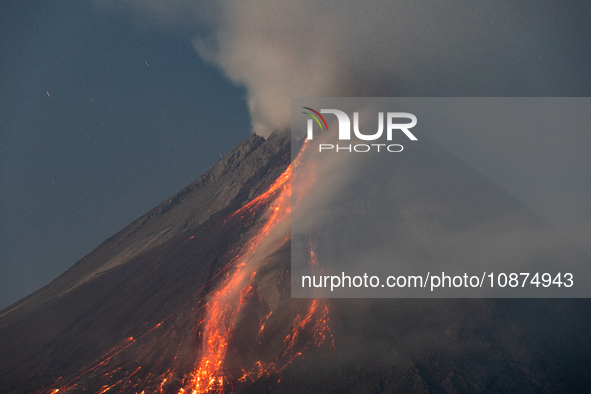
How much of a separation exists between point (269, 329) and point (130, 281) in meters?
21.5

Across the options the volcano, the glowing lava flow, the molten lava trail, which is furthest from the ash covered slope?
the glowing lava flow

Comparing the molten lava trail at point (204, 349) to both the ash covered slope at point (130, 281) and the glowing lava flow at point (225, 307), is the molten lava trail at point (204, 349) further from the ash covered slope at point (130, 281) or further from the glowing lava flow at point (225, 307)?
the ash covered slope at point (130, 281)

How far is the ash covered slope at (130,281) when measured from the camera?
1647 inches

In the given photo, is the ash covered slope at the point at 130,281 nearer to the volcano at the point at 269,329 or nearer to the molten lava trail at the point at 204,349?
the volcano at the point at 269,329

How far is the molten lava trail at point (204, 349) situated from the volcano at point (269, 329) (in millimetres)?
125

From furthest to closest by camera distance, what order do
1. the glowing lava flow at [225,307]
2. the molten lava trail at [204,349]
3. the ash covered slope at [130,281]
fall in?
the ash covered slope at [130,281]
the glowing lava flow at [225,307]
the molten lava trail at [204,349]

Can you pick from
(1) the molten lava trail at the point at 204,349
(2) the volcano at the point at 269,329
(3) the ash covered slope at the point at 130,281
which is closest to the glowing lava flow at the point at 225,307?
(1) the molten lava trail at the point at 204,349

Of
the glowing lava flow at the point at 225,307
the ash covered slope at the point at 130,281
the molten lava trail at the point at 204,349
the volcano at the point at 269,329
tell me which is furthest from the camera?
the ash covered slope at the point at 130,281

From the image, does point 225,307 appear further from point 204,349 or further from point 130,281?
point 130,281

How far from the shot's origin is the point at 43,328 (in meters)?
47.0

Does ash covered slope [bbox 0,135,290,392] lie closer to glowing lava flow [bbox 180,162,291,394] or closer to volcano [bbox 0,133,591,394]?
volcano [bbox 0,133,591,394]

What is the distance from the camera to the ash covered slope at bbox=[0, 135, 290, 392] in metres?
A: 41.8

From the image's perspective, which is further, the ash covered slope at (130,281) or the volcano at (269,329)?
the ash covered slope at (130,281)

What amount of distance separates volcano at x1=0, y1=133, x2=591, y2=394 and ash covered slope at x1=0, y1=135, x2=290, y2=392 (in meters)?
0.21
